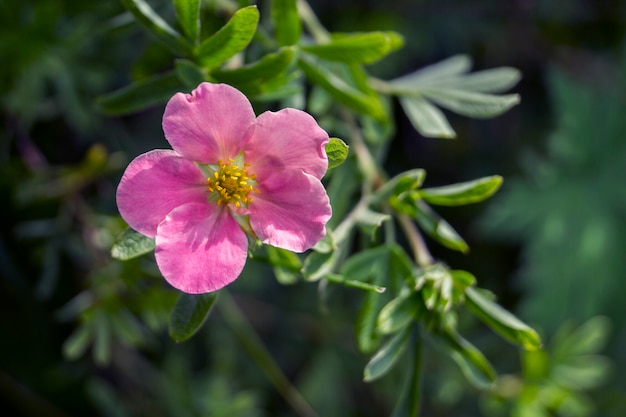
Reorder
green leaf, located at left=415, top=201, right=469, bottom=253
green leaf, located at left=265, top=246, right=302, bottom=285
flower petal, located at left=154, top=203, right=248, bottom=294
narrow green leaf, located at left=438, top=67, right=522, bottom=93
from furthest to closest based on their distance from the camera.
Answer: narrow green leaf, located at left=438, top=67, right=522, bottom=93, green leaf, located at left=415, top=201, right=469, bottom=253, green leaf, located at left=265, top=246, right=302, bottom=285, flower petal, located at left=154, top=203, right=248, bottom=294

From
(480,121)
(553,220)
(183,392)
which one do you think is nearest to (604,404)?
(553,220)

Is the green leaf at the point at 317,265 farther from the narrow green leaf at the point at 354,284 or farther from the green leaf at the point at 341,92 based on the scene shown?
the green leaf at the point at 341,92

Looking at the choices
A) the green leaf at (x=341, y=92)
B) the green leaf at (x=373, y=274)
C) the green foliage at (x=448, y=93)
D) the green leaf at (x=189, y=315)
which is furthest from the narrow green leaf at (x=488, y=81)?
the green leaf at (x=189, y=315)

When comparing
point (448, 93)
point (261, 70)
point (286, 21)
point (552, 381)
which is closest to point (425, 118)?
point (448, 93)

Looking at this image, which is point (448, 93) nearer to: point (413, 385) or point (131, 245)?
point (413, 385)

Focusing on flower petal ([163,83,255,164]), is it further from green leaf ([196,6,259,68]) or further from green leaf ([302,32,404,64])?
green leaf ([302,32,404,64])

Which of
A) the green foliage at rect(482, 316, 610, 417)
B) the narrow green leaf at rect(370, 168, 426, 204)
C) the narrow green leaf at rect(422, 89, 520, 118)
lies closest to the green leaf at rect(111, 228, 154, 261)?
the narrow green leaf at rect(370, 168, 426, 204)
